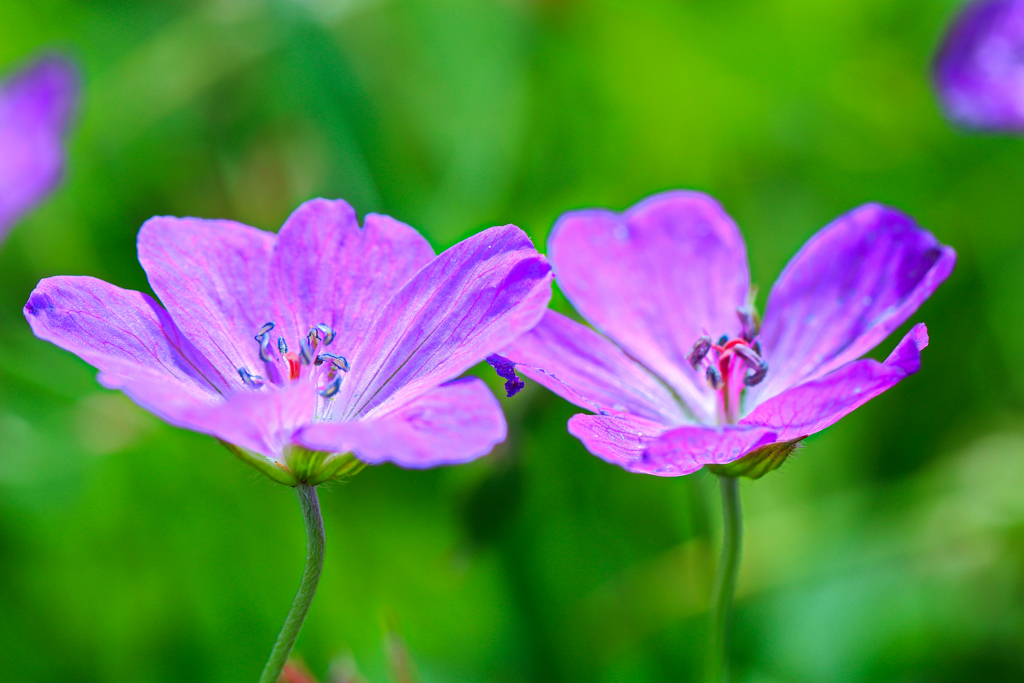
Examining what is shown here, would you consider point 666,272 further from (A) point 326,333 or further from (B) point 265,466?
(B) point 265,466

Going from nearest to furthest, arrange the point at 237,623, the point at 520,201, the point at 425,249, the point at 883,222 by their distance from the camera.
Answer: the point at 425,249 → the point at 883,222 → the point at 237,623 → the point at 520,201

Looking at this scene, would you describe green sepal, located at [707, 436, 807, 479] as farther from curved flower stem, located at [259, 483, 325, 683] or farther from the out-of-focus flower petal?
curved flower stem, located at [259, 483, 325, 683]

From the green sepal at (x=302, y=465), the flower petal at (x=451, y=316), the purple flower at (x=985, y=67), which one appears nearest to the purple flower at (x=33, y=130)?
the flower petal at (x=451, y=316)

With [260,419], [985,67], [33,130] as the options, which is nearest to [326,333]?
[260,419]

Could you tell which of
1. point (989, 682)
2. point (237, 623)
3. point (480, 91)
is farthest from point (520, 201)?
point (989, 682)

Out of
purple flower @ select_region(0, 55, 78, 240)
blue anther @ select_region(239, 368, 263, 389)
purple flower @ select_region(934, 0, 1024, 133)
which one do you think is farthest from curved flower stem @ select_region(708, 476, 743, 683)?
purple flower @ select_region(0, 55, 78, 240)

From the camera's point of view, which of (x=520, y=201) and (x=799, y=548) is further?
(x=520, y=201)

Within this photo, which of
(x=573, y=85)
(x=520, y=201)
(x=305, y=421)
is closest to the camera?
(x=305, y=421)

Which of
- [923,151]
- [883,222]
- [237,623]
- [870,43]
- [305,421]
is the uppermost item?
[870,43]

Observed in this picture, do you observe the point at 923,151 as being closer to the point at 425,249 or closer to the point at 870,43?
the point at 870,43
